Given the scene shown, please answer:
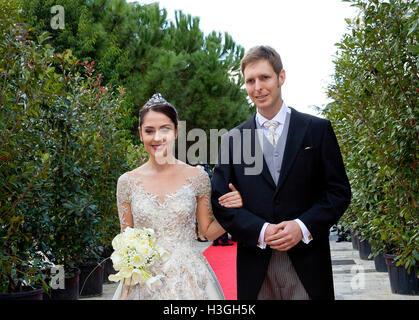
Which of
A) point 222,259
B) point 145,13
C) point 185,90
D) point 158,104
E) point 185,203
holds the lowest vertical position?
point 222,259

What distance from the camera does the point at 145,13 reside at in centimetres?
2241

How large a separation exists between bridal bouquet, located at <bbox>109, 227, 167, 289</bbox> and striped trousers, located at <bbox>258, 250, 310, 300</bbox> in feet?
2.14

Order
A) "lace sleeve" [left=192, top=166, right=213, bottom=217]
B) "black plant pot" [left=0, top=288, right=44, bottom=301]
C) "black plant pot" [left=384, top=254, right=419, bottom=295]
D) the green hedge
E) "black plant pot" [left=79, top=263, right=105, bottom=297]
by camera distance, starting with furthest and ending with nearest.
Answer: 1. "black plant pot" [left=79, top=263, right=105, bottom=297]
2. "black plant pot" [left=384, top=254, right=419, bottom=295]
3. the green hedge
4. "black plant pot" [left=0, top=288, right=44, bottom=301]
5. "lace sleeve" [left=192, top=166, right=213, bottom=217]

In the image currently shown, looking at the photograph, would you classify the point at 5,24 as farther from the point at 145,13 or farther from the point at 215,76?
the point at 145,13

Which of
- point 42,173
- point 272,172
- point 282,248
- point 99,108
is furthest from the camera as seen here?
point 99,108

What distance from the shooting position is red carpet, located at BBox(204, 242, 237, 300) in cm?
663

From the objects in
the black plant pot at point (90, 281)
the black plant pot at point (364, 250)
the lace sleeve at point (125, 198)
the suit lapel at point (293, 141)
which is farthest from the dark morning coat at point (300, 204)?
the black plant pot at point (364, 250)

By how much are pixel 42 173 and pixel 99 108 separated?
3167mm

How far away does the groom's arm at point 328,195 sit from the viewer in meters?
2.30

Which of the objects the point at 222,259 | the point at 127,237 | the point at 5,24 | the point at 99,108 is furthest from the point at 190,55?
the point at 127,237

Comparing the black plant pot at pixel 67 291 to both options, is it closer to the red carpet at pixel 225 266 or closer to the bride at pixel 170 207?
the red carpet at pixel 225 266

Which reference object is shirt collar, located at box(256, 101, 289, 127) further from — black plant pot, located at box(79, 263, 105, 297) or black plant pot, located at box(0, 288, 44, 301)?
black plant pot, located at box(79, 263, 105, 297)

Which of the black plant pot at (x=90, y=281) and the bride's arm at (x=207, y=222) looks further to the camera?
the black plant pot at (x=90, y=281)

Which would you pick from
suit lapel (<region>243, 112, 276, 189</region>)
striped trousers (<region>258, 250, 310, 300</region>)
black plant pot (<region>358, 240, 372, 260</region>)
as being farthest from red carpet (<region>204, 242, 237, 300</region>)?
suit lapel (<region>243, 112, 276, 189</region>)
